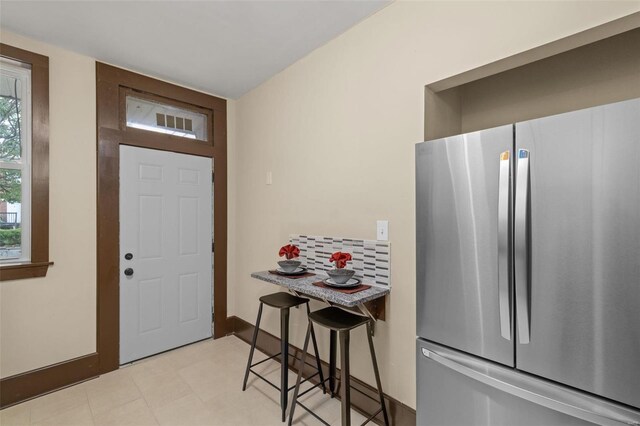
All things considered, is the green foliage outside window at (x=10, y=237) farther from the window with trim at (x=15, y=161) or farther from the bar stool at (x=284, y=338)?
the bar stool at (x=284, y=338)

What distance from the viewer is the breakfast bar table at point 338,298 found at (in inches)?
70.7

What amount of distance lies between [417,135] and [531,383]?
1.38 meters

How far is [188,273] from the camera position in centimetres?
339

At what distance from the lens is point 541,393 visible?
1.19 meters

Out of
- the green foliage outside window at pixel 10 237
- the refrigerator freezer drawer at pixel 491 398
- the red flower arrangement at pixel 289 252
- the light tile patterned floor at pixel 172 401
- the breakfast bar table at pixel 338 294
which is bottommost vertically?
the light tile patterned floor at pixel 172 401

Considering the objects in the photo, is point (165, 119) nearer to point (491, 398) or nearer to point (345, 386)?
point (345, 386)

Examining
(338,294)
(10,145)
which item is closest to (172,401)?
(338,294)

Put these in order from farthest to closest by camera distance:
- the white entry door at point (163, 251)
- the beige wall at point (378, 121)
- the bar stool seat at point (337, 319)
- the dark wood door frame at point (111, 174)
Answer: the white entry door at point (163, 251) < the dark wood door frame at point (111, 174) < the bar stool seat at point (337, 319) < the beige wall at point (378, 121)

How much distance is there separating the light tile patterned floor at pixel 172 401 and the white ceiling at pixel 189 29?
9.38 ft

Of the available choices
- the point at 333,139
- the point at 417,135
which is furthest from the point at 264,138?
the point at 417,135

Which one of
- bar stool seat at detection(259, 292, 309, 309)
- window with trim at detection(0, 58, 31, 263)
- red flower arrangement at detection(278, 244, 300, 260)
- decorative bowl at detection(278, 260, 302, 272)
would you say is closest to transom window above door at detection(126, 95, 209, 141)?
window with trim at detection(0, 58, 31, 263)

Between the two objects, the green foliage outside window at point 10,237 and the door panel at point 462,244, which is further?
the green foliage outside window at point 10,237

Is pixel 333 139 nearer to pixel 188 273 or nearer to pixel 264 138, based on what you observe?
pixel 264 138

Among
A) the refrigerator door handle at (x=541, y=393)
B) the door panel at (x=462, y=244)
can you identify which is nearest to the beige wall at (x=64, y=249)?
the door panel at (x=462, y=244)
